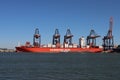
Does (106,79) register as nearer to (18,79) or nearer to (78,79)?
(78,79)

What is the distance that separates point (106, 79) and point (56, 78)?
7.24 metres

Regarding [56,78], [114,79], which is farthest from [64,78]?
[114,79]

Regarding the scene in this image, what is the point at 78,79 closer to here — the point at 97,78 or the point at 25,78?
the point at 97,78

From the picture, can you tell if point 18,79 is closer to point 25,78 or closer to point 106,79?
point 25,78

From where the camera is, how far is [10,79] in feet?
153

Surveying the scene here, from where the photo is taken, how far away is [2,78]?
157 feet

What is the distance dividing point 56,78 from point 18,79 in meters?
5.52

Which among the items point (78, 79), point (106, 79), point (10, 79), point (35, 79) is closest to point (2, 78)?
point (10, 79)

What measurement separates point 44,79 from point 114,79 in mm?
9946

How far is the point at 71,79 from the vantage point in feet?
152

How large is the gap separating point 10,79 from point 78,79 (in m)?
9.72

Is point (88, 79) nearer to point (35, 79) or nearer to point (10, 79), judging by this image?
point (35, 79)

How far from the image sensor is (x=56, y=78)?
47.6m

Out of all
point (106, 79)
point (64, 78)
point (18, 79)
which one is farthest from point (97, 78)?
point (18, 79)
